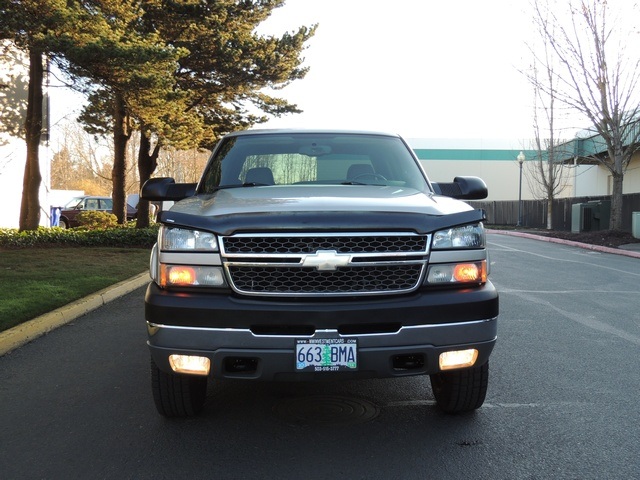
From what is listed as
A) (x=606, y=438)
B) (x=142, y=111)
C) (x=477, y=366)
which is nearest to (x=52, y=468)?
(x=477, y=366)

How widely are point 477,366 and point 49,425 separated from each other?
2.63 meters

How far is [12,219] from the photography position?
2206 centimetres

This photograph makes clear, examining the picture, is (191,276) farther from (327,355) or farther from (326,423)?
(326,423)

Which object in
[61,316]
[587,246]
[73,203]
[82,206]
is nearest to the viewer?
[61,316]

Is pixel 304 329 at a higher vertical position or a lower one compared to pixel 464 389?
higher

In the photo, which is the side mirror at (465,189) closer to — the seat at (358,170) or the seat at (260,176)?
the seat at (358,170)

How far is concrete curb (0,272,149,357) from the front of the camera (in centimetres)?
596

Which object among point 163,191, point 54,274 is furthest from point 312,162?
point 54,274

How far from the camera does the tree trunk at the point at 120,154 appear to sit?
2039 centimetres

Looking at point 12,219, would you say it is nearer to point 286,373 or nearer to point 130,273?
point 130,273

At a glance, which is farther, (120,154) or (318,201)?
(120,154)

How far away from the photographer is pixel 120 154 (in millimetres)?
21188

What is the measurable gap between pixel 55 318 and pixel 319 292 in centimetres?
470

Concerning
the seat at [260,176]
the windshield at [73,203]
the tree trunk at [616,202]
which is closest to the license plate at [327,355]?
the seat at [260,176]
